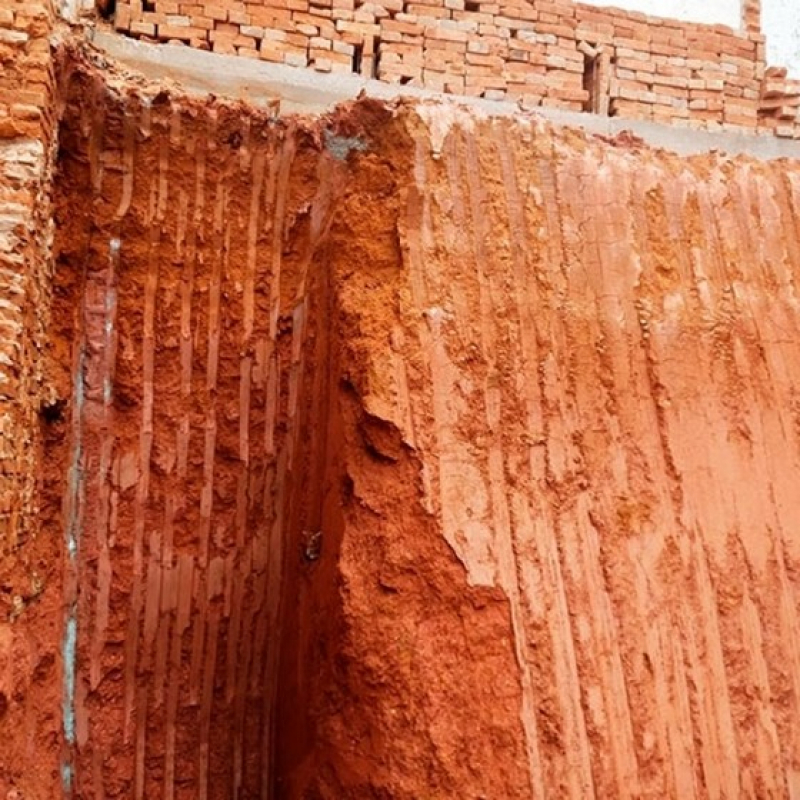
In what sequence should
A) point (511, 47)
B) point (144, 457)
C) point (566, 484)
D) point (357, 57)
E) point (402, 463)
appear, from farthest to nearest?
point (511, 47), point (357, 57), point (144, 457), point (566, 484), point (402, 463)

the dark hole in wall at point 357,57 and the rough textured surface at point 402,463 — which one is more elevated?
the dark hole in wall at point 357,57

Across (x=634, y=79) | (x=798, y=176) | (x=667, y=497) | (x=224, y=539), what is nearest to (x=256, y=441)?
(x=224, y=539)

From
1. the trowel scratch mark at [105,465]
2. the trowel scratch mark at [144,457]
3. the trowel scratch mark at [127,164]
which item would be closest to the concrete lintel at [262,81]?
the trowel scratch mark at [127,164]

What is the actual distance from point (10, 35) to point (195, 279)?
1076 mm

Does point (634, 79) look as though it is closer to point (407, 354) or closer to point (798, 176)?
point (798, 176)

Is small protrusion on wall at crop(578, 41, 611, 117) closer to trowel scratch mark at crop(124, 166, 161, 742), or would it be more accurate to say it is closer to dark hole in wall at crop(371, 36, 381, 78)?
dark hole in wall at crop(371, 36, 381, 78)

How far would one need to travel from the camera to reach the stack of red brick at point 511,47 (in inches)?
255

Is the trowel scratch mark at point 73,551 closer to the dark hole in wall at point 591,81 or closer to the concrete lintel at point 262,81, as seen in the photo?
the concrete lintel at point 262,81

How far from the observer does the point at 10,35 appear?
9.38ft

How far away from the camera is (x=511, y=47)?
722 centimetres

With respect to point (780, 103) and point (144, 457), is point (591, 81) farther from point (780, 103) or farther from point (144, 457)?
point (144, 457)

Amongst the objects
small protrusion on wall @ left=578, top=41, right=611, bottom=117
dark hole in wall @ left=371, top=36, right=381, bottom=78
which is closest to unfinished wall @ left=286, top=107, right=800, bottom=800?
dark hole in wall @ left=371, top=36, right=381, bottom=78

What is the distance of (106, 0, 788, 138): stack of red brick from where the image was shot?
21.3 feet

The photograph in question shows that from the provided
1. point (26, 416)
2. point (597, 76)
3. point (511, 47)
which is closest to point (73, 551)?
point (26, 416)
